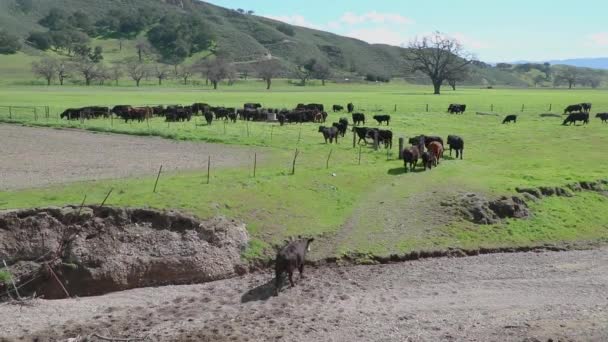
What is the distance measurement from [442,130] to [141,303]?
3152cm

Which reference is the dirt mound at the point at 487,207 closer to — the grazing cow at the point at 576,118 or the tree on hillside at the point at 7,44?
the grazing cow at the point at 576,118

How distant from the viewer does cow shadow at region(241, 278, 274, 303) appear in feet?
49.2

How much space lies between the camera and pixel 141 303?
14977 mm

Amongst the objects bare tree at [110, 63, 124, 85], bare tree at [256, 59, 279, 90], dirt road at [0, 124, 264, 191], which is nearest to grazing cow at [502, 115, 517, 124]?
dirt road at [0, 124, 264, 191]

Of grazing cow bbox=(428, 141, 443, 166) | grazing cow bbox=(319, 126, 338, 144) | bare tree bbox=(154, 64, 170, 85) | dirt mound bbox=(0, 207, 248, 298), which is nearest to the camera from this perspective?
dirt mound bbox=(0, 207, 248, 298)

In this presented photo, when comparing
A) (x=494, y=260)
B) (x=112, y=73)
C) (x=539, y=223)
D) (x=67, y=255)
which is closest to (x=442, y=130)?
(x=539, y=223)

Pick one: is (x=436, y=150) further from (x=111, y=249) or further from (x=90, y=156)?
(x=90, y=156)

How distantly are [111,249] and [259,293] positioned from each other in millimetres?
4544

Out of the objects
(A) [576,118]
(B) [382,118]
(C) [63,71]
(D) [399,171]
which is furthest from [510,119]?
(C) [63,71]

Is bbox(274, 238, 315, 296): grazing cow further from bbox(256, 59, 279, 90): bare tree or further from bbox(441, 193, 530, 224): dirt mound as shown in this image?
bbox(256, 59, 279, 90): bare tree

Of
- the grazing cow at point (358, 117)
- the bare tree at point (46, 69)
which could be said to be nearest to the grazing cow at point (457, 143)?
the grazing cow at point (358, 117)

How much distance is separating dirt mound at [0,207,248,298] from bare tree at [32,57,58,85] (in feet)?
374

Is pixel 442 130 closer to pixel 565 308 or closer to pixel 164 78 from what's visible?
pixel 565 308

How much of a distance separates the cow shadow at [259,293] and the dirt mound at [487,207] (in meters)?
8.23
